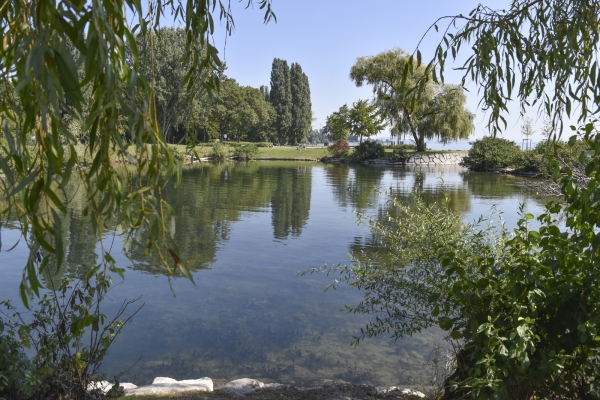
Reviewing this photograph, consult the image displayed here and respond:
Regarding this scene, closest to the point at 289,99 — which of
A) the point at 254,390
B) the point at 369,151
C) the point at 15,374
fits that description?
the point at 369,151

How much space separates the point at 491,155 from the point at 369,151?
11.6 m

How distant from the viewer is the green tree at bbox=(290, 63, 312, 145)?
2576 inches

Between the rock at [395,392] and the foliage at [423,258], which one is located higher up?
the foliage at [423,258]

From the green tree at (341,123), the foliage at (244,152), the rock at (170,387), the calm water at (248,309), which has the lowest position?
the calm water at (248,309)

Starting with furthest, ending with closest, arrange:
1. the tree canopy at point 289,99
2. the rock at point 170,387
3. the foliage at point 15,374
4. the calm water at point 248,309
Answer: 1. the tree canopy at point 289,99
2. the calm water at point 248,309
3. the rock at point 170,387
4. the foliage at point 15,374

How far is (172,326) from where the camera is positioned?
6590 millimetres

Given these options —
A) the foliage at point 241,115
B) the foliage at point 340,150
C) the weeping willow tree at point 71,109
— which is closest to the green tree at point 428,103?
the foliage at point 340,150

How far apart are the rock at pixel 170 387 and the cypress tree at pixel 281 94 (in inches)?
2406

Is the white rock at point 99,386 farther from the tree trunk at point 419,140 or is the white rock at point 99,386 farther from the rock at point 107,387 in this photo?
the tree trunk at point 419,140

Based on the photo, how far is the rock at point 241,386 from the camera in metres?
4.61

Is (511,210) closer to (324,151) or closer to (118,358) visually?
(118,358)

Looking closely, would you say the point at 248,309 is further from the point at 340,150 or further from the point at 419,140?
the point at 340,150

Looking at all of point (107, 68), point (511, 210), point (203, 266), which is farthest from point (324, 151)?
point (107, 68)

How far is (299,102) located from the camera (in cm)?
6569
